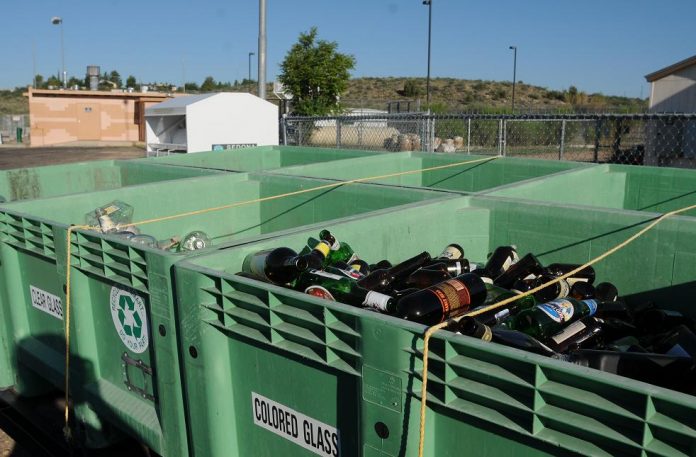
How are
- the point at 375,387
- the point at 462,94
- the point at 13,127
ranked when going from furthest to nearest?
the point at 462,94, the point at 13,127, the point at 375,387

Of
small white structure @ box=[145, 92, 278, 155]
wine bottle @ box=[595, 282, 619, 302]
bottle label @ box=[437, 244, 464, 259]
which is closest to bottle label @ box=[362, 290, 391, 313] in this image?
bottle label @ box=[437, 244, 464, 259]

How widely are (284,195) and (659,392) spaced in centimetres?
436

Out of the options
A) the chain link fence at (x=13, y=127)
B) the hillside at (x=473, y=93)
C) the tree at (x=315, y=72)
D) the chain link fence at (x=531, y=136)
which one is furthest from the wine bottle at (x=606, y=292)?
the hillside at (x=473, y=93)

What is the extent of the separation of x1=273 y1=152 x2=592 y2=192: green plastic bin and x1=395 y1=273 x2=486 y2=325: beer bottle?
162 inches

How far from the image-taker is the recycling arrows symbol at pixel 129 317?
331cm

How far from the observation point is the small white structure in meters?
11.9

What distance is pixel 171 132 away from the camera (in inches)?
567

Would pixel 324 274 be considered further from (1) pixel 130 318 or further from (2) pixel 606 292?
(2) pixel 606 292

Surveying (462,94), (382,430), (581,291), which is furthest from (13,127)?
(462,94)

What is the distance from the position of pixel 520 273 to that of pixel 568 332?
0.91m

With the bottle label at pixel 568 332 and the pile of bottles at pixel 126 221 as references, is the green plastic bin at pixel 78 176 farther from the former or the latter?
the bottle label at pixel 568 332

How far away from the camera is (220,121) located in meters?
12.1

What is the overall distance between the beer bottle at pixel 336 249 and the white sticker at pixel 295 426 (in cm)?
113

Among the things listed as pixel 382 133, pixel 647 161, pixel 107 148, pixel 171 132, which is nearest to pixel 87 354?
pixel 171 132
